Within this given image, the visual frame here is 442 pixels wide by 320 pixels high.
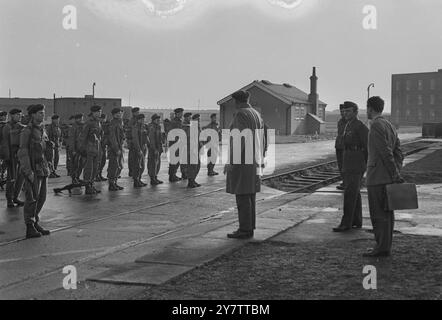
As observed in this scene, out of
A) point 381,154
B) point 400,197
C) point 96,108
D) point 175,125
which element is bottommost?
point 400,197

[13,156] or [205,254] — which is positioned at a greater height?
[13,156]

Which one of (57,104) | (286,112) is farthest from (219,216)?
(57,104)

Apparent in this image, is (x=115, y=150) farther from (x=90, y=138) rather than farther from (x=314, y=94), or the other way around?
(x=314, y=94)

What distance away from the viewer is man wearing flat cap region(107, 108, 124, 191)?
596 inches

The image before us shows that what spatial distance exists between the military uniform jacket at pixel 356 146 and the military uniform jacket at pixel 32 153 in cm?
465

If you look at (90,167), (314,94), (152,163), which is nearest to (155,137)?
(152,163)

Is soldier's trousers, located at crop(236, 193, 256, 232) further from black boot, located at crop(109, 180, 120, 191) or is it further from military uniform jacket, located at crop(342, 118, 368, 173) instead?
black boot, located at crop(109, 180, 120, 191)

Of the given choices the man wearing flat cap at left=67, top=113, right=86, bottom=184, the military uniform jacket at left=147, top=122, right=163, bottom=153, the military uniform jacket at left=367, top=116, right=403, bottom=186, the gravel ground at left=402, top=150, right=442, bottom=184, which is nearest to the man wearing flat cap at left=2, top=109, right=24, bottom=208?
the man wearing flat cap at left=67, top=113, right=86, bottom=184

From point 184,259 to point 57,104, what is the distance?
6344 cm

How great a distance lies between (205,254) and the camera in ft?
24.5

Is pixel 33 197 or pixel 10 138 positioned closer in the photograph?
pixel 33 197

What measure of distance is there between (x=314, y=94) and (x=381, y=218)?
64.1 m

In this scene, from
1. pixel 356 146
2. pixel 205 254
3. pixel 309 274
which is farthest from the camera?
pixel 356 146

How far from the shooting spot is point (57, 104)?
2655 inches
